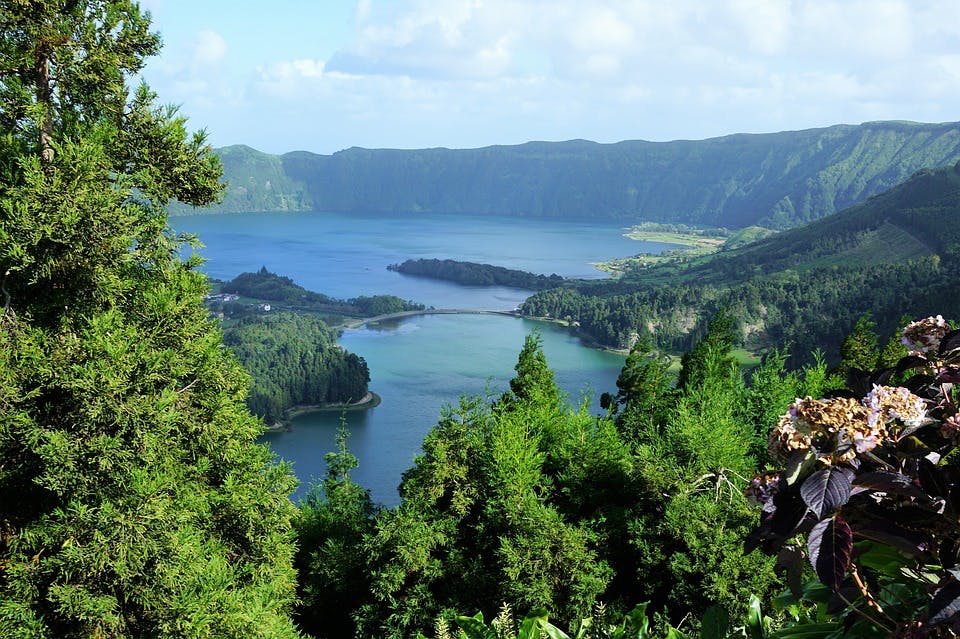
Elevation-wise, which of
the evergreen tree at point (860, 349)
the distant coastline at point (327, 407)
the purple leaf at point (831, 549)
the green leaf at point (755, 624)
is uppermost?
the purple leaf at point (831, 549)

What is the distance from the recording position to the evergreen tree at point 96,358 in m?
7.60

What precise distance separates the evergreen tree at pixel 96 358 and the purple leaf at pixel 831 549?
299 inches

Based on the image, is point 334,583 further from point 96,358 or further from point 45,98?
point 45,98

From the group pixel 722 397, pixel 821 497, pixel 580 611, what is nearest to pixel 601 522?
pixel 580 611

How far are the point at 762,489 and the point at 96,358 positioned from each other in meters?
7.68

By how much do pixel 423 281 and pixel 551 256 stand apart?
157 ft

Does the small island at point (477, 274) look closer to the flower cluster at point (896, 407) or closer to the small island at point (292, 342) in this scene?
the small island at point (292, 342)

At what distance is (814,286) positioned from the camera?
91312 mm

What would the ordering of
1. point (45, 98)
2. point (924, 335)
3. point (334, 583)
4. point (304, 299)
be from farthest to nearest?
point (304, 299)
point (334, 583)
point (45, 98)
point (924, 335)

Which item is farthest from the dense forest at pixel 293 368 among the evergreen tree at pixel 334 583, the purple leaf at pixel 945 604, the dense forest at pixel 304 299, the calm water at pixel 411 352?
the purple leaf at pixel 945 604

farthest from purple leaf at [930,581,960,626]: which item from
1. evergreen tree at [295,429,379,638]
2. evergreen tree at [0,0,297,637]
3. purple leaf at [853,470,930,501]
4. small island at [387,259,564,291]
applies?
small island at [387,259,564,291]

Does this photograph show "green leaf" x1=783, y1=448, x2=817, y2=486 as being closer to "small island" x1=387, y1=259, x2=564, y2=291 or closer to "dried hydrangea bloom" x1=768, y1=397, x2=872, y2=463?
"dried hydrangea bloom" x1=768, y1=397, x2=872, y2=463

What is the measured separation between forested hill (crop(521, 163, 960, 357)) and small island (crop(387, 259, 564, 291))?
1363cm

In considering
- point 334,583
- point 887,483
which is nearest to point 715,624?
point 887,483
